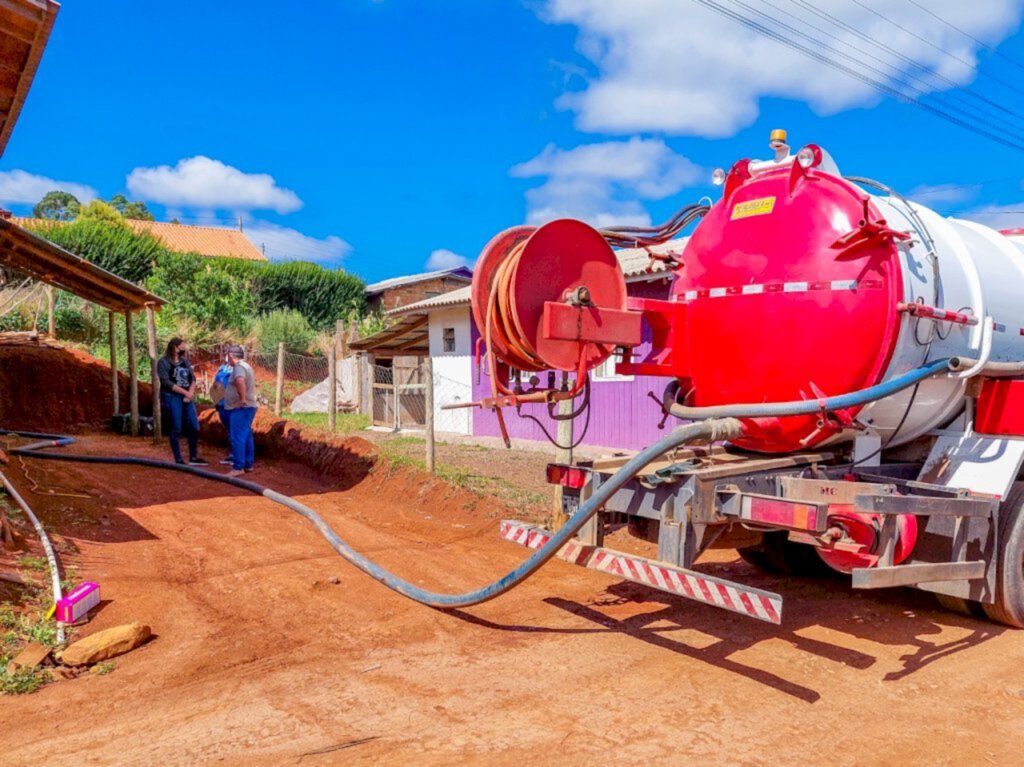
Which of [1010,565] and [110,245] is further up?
[110,245]

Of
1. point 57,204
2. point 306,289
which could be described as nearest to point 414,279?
point 306,289

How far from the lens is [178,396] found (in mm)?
10086

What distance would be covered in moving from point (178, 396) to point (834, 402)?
8.30 meters

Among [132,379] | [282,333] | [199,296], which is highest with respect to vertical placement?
[199,296]

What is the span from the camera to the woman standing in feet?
32.9

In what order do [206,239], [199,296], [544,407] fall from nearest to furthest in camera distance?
[544,407]
[199,296]
[206,239]

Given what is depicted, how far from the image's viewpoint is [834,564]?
4.66 metres

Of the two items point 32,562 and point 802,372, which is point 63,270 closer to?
point 32,562

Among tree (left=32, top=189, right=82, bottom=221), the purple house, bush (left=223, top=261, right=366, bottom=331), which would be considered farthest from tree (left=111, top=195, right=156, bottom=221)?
the purple house

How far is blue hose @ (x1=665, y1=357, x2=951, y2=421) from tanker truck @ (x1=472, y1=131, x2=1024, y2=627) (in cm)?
1

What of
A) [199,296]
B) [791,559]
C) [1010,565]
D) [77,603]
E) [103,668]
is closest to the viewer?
[103,668]

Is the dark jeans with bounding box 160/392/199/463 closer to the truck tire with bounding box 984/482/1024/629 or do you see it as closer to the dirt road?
the dirt road

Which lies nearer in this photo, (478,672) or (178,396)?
(478,672)

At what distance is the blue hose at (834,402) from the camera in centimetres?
452
